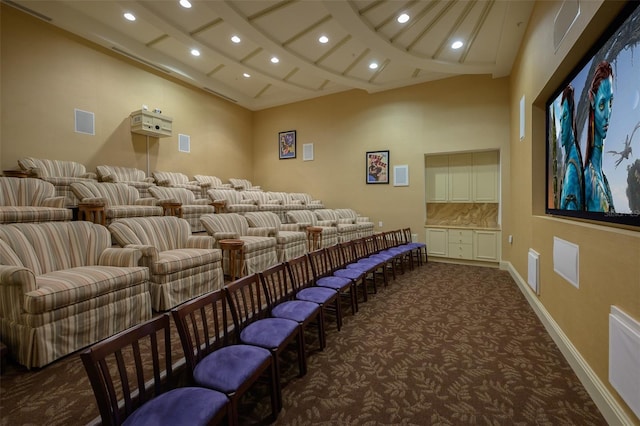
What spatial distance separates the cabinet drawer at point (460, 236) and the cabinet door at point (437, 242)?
0.45 ft

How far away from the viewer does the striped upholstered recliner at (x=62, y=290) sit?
1846mm

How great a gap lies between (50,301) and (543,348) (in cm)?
368

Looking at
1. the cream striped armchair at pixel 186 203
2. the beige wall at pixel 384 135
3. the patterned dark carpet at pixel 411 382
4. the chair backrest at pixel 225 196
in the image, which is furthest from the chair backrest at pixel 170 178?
the patterned dark carpet at pixel 411 382

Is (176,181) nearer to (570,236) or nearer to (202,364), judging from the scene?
(202,364)

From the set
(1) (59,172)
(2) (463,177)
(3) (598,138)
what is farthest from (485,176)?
(1) (59,172)

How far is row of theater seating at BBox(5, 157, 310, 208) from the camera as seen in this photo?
4.28 metres

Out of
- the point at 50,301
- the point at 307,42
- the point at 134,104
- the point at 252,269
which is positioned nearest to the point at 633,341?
the point at 50,301

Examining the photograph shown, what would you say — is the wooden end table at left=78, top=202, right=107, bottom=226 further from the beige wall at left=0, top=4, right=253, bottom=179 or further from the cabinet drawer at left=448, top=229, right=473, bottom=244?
the cabinet drawer at left=448, top=229, right=473, bottom=244

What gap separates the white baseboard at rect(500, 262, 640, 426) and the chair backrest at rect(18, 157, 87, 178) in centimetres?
663

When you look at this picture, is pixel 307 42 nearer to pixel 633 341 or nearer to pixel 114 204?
pixel 114 204

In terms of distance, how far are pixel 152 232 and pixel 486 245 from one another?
5.80 meters

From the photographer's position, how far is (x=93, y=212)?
148 inches

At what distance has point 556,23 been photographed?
2.61 metres

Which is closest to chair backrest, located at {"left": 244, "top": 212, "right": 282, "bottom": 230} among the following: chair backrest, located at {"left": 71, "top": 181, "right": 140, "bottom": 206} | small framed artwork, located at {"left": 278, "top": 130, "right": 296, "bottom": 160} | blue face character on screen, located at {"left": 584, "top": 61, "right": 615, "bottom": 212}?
chair backrest, located at {"left": 71, "top": 181, "right": 140, "bottom": 206}
